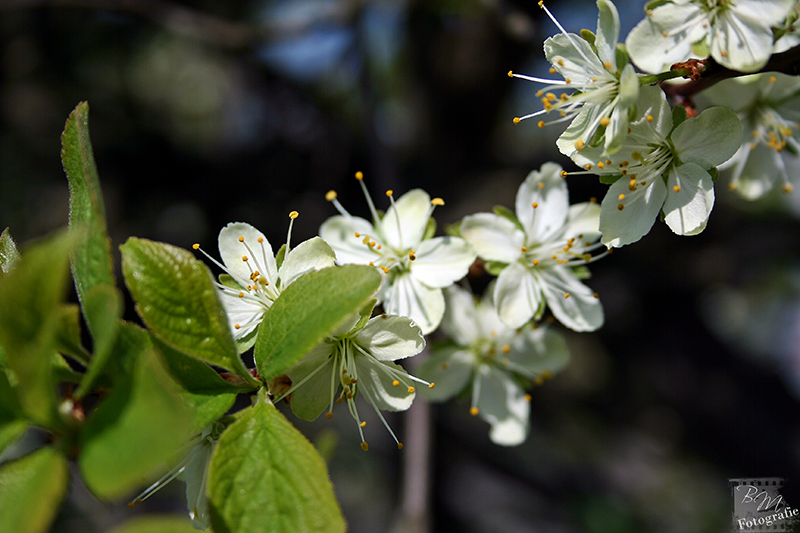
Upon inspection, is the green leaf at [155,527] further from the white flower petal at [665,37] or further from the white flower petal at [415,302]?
the white flower petal at [665,37]

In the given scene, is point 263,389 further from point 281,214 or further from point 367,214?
point 281,214

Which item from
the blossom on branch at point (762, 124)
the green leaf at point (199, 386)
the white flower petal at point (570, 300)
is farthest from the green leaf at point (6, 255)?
the blossom on branch at point (762, 124)

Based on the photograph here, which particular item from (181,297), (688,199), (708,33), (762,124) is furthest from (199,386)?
(762,124)

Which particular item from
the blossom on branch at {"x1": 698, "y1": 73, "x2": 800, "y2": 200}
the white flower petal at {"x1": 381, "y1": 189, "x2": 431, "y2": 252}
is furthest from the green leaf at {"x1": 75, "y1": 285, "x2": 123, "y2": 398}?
the blossom on branch at {"x1": 698, "y1": 73, "x2": 800, "y2": 200}

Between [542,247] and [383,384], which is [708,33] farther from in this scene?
[383,384]

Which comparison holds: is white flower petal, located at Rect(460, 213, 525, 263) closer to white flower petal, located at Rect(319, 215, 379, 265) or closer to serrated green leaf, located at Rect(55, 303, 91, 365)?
white flower petal, located at Rect(319, 215, 379, 265)

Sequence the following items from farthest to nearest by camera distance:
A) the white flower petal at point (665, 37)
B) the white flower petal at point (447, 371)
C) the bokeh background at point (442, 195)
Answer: the bokeh background at point (442, 195) → the white flower petal at point (447, 371) → the white flower petal at point (665, 37)
